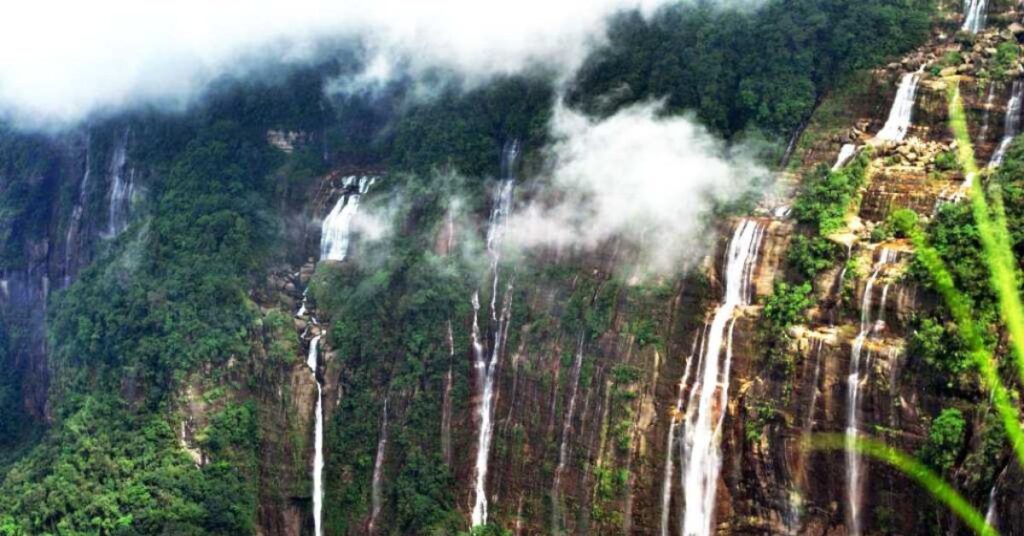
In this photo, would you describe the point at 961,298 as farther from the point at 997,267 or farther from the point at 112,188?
the point at 112,188

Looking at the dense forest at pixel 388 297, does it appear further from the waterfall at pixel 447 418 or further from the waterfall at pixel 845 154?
the waterfall at pixel 845 154

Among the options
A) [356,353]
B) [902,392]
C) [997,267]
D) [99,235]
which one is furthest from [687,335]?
[99,235]

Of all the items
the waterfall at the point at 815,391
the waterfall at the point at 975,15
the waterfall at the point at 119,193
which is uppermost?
the waterfall at the point at 975,15

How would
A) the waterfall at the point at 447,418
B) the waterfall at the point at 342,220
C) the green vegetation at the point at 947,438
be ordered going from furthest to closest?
the waterfall at the point at 342,220 → the waterfall at the point at 447,418 → the green vegetation at the point at 947,438

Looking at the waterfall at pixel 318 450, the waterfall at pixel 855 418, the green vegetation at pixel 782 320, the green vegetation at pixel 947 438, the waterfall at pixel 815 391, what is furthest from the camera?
the waterfall at pixel 318 450

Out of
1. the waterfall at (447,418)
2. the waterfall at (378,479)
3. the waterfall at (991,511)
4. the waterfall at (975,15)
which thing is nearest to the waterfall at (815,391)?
the waterfall at (991,511)

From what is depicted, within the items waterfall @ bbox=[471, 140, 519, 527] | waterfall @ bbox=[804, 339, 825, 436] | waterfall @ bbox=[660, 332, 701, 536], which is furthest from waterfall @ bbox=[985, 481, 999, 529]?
waterfall @ bbox=[471, 140, 519, 527]

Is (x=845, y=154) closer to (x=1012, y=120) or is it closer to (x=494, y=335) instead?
(x=1012, y=120)
